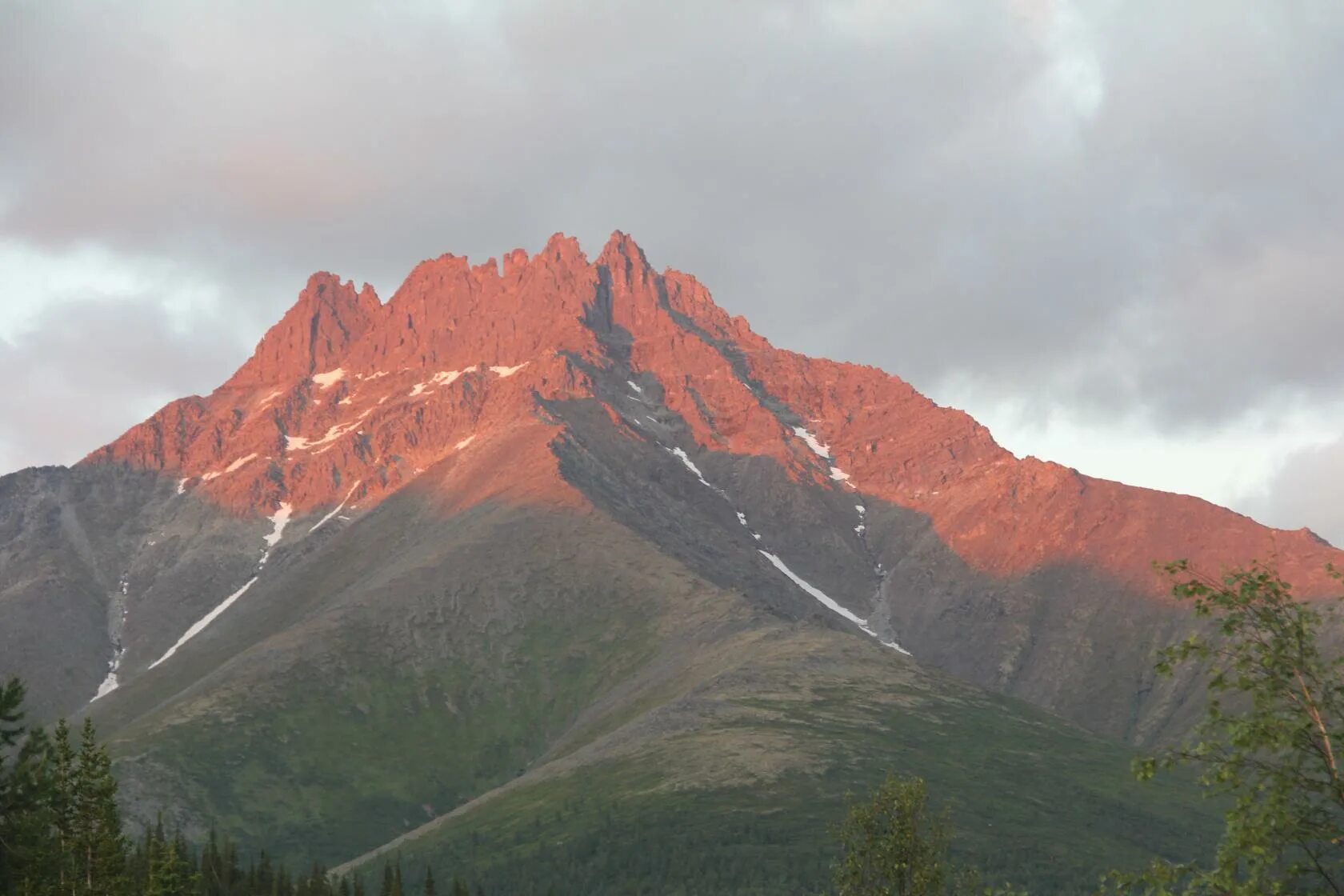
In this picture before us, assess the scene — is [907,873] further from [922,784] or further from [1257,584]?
[1257,584]

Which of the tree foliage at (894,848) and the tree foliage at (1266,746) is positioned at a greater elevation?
the tree foliage at (1266,746)

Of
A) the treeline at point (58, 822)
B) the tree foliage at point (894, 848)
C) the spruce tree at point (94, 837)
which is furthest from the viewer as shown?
the spruce tree at point (94, 837)

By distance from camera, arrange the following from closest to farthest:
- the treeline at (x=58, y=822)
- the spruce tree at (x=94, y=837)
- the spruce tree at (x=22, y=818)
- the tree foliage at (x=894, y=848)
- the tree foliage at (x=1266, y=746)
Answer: the tree foliage at (x=1266, y=746) < the spruce tree at (x=22, y=818) < the treeline at (x=58, y=822) < the tree foliage at (x=894, y=848) < the spruce tree at (x=94, y=837)

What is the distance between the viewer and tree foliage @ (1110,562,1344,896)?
2506 cm

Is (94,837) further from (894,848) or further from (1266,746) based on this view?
(1266,746)

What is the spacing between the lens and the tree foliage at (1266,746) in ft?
82.2

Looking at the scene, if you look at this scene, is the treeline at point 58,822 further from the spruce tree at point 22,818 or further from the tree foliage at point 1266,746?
the tree foliage at point 1266,746

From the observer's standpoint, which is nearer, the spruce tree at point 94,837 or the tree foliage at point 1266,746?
the tree foliage at point 1266,746

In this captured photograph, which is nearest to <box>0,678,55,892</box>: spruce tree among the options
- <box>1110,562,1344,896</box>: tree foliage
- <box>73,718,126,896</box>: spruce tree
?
<box>73,718,126,896</box>: spruce tree

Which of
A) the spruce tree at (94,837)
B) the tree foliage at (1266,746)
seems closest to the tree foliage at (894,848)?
the spruce tree at (94,837)

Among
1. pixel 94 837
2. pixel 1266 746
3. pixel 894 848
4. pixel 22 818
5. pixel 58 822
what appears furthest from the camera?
pixel 58 822

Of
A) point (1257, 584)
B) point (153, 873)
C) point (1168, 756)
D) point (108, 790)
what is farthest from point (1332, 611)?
point (153, 873)

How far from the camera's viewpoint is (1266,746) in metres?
25.6

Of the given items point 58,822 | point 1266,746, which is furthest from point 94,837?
point 1266,746
